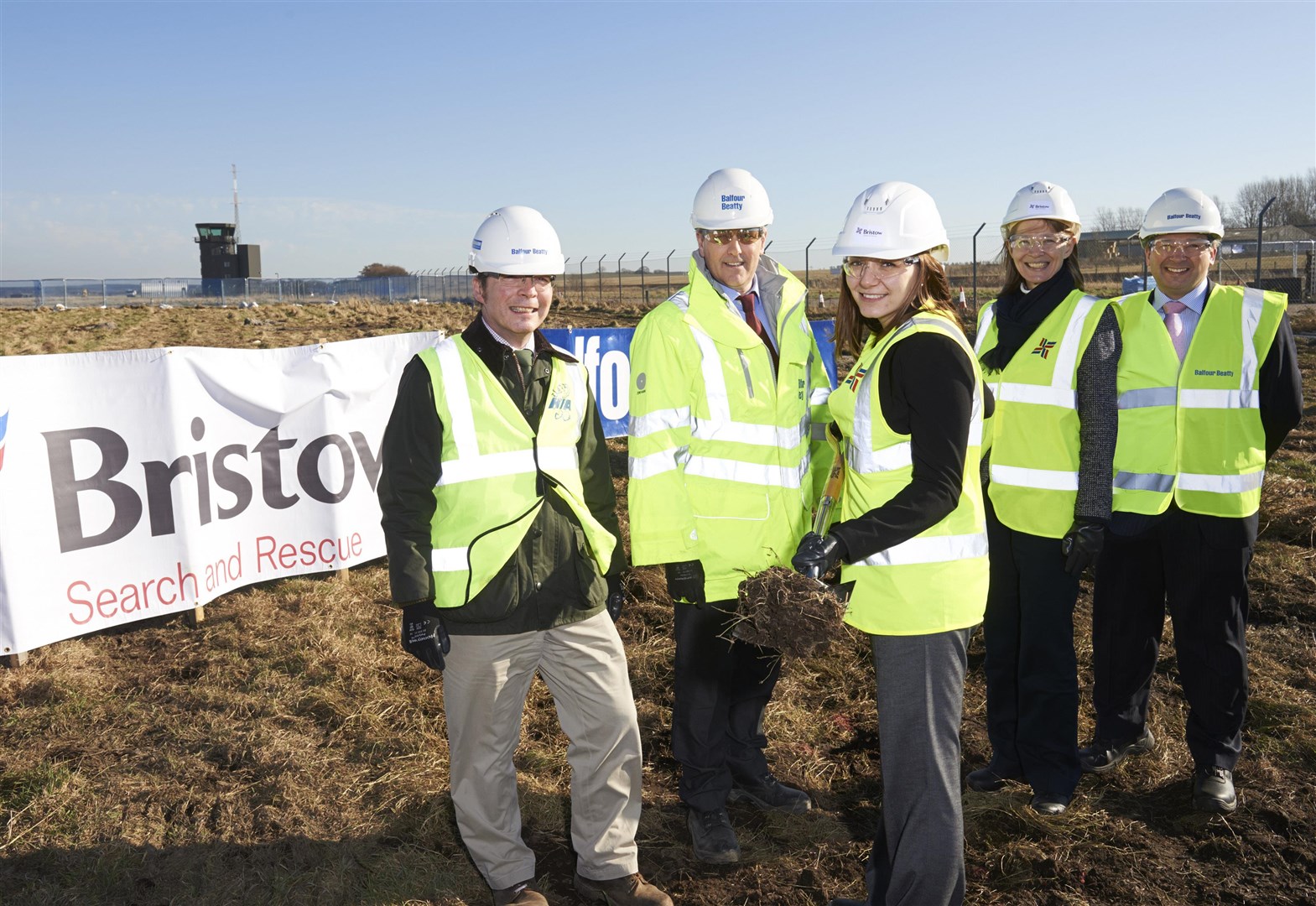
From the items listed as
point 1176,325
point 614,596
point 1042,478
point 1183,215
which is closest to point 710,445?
point 614,596

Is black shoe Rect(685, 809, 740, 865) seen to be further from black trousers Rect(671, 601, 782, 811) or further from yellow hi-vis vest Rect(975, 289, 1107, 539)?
yellow hi-vis vest Rect(975, 289, 1107, 539)

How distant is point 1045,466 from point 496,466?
218cm

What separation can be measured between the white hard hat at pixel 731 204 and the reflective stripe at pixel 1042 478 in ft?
4.71

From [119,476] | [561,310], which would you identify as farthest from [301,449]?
[561,310]

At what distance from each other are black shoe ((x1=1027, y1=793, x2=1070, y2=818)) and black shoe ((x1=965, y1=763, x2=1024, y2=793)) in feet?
0.66

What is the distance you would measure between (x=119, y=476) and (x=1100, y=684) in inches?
206

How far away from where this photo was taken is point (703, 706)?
11.6 ft

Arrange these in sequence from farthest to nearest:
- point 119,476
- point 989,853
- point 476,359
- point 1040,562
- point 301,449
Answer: point 301,449 → point 119,476 → point 1040,562 → point 989,853 → point 476,359

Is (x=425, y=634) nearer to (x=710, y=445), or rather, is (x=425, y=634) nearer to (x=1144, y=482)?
(x=710, y=445)

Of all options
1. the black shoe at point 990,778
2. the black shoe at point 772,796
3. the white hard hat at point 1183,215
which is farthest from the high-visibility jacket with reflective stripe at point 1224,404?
the black shoe at point 772,796

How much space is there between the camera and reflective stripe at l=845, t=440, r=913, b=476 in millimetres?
2541

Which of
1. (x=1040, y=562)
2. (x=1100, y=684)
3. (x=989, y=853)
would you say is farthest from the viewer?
(x=1100, y=684)

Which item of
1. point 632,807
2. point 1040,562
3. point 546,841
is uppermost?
point 1040,562

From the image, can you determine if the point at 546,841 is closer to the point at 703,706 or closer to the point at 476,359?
the point at 703,706
